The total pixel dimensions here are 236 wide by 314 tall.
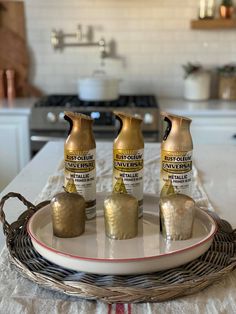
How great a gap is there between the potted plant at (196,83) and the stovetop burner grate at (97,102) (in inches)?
10.3

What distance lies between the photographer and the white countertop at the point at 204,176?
1340mm

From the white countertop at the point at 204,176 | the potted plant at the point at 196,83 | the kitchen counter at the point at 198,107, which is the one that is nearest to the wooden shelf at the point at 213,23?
the potted plant at the point at 196,83

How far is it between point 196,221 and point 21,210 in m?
0.48

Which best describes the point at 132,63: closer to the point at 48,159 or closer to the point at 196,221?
the point at 48,159

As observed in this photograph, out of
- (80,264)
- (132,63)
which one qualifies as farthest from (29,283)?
(132,63)

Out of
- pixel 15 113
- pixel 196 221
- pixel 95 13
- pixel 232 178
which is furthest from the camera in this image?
pixel 95 13

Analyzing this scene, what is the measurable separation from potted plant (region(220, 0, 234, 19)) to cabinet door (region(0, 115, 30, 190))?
153cm

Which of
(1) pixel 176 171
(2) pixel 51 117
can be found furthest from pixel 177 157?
(2) pixel 51 117

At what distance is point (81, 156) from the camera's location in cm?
110

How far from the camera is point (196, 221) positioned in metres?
1.12

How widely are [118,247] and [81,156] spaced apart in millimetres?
236

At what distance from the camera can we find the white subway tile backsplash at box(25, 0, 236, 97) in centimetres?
340

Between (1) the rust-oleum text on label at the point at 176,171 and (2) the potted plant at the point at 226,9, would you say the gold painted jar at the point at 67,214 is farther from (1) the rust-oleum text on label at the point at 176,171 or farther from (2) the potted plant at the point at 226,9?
(2) the potted plant at the point at 226,9

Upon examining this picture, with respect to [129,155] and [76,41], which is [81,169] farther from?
[76,41]
